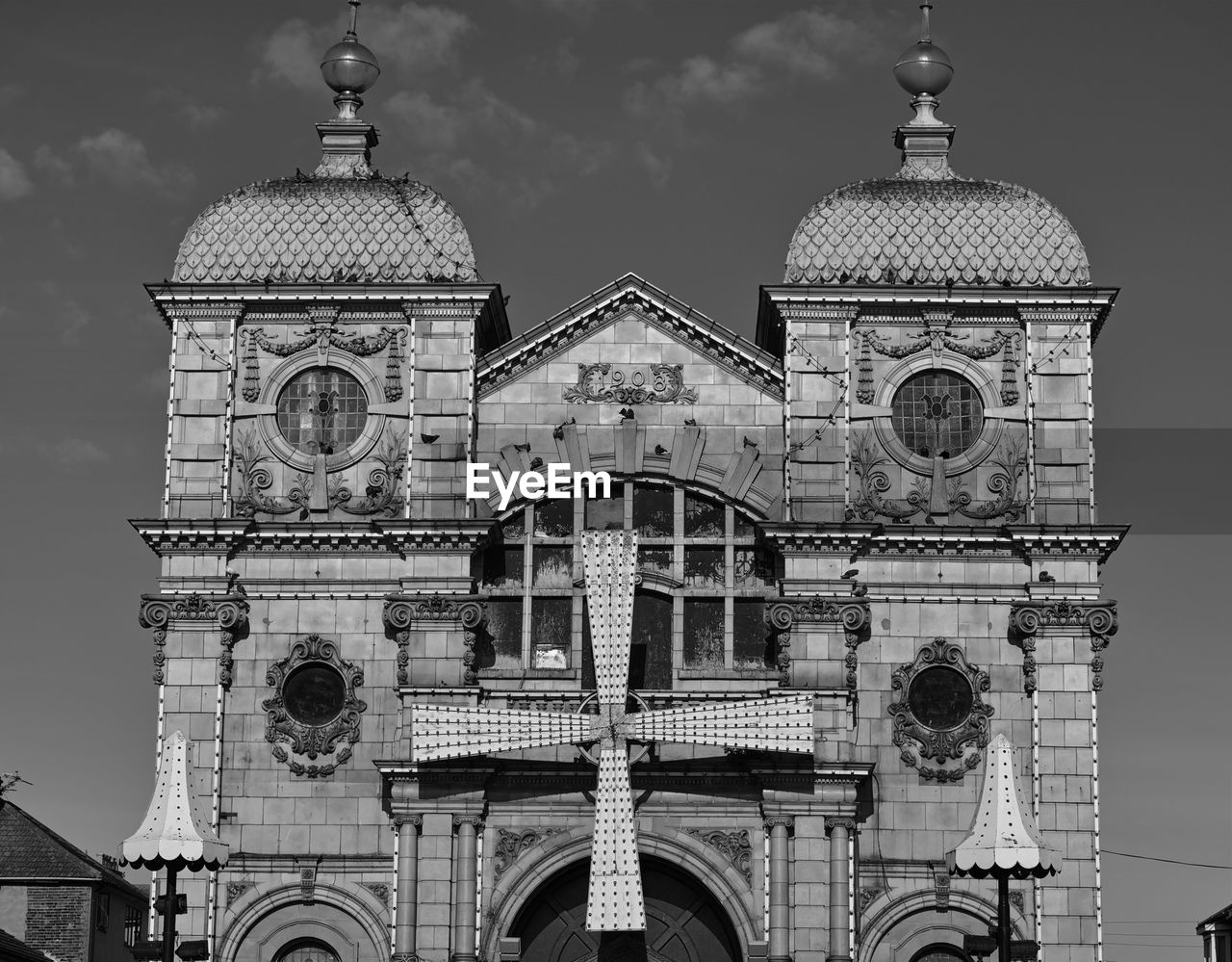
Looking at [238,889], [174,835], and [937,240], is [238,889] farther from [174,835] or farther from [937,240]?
[937,240]

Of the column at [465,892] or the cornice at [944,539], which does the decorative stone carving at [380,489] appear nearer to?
the column at [465,892]

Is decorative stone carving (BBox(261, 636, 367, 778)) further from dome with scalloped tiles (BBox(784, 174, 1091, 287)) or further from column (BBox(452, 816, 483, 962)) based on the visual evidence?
dome with scalloped tiles (BBox(784, 174, 1091, 287))

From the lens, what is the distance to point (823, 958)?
5328 centimetres

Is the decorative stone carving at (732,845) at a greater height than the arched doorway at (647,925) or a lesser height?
greater

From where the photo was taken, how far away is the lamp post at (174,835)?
44.7 m

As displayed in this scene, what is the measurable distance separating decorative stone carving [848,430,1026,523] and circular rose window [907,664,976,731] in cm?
339

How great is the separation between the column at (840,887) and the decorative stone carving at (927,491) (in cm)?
661

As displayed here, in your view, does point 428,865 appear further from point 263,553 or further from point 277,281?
point 277,281

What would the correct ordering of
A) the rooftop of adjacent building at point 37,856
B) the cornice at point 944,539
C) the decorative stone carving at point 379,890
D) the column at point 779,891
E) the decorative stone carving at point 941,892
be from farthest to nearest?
1. the rooftop of adjacent building at point 37,856
2. the cornice at point 944,539
3. the decorative stone carving at point 379,890
4. the decorative stone carving at point 941,892
5. the column at point 779,891

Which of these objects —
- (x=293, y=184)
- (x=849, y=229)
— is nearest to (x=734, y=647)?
(x=849, y=229)

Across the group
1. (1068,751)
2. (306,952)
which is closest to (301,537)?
(306,952)

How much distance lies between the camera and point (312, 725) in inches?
2180

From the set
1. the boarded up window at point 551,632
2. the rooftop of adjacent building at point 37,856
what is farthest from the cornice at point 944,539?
the rooftop of adjacent building at point 37,856

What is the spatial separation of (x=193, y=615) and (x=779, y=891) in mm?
13315
